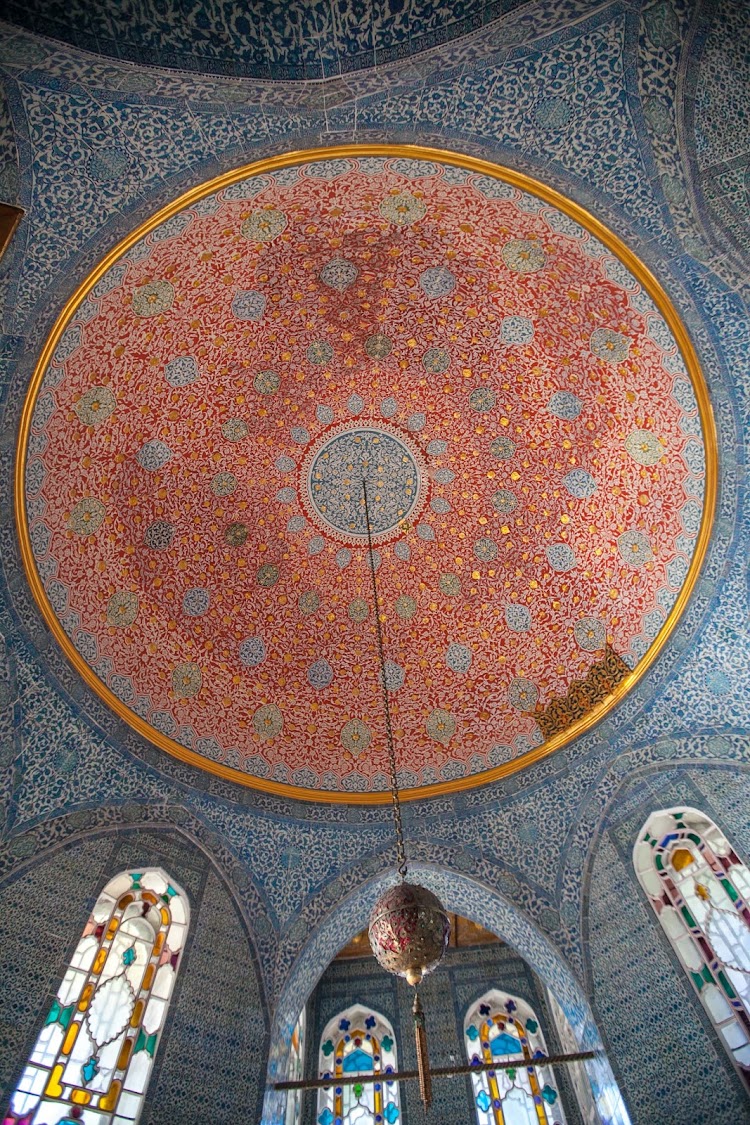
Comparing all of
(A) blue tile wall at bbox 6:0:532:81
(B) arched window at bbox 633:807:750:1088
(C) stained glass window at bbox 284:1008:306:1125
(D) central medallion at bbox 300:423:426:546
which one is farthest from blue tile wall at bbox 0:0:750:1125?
(D) central medallion at bbox 300:423:426:546

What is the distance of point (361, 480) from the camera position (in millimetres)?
7309

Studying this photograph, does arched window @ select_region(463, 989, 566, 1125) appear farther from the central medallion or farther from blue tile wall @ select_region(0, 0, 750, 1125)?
the central medallion

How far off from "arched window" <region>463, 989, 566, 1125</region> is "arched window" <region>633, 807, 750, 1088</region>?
1.65m

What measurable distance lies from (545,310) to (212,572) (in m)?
3.86

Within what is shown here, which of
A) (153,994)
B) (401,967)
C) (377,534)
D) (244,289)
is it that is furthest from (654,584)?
(153,994)

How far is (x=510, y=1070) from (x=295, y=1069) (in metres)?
1.91

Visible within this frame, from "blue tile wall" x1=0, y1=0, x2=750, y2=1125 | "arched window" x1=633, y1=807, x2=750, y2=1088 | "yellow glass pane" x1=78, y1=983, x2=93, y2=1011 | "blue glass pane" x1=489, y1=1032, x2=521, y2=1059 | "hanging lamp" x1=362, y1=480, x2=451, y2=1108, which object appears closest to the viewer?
"hanging lamp" x1=362, y1=480, x2=451, y2=1108

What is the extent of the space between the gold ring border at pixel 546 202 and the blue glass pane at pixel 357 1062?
244 centimetres

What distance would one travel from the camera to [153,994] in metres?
5.15

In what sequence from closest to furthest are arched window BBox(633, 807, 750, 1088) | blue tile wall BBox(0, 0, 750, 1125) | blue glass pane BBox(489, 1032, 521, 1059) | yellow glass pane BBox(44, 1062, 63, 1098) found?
blue tile wall BBox(0, 0, 750, 1125) → yellow glass pane BBox(44, 1062, 63, 1098) → arched window BBox(633, 807, 750, 1088) → blue glass pane BBox(489, 1032, 521, 1059)

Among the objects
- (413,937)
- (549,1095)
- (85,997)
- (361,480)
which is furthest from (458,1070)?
(361,480)

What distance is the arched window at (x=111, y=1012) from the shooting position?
4.44 m

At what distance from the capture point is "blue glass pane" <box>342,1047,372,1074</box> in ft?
21.7

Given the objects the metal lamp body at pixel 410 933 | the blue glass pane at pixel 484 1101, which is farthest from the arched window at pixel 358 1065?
the metal lamp body at pixel 410 933
